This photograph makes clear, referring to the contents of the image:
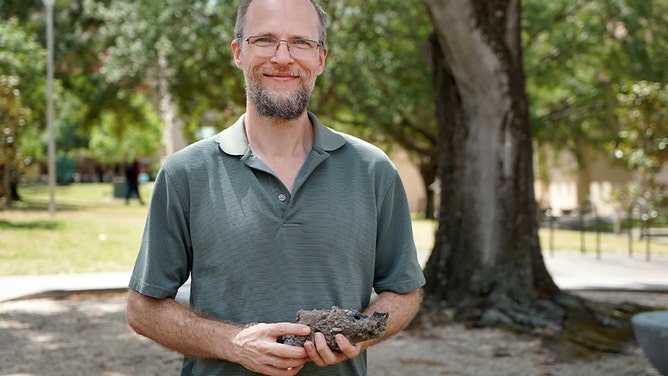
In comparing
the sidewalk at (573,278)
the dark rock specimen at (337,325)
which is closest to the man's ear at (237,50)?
the dark rock specimen at (337,325)

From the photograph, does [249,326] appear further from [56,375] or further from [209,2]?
[209,2]

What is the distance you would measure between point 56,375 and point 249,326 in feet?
17.7

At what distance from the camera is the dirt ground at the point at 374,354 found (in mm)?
7262

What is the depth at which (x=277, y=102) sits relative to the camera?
Result: 2.20 m

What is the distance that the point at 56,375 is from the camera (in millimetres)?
6961

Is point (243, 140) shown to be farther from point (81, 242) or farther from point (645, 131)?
point (81, 242)

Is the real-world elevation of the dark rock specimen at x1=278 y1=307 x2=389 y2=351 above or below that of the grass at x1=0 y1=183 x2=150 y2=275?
above

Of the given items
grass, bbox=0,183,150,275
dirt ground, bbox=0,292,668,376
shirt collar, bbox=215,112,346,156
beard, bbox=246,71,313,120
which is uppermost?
beard, bbox=246,71,313,120

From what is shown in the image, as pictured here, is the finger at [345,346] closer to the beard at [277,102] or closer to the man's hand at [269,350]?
the man's hand at [269,350]

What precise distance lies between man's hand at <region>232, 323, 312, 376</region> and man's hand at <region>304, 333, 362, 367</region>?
0.02m

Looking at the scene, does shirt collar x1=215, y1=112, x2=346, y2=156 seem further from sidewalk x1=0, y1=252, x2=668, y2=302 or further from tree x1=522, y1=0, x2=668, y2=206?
tree x1=522, y1=0, x2=668, y2=206

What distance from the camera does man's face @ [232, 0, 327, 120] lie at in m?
2.20

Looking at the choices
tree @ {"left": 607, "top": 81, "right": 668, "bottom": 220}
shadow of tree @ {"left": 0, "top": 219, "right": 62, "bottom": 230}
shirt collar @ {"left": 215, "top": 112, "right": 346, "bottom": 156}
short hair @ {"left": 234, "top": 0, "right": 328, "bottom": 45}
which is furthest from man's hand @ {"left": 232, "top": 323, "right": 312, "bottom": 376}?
shadow of tree @ {"left": 0, "top": 219, "right": 62, "bottom": 230}

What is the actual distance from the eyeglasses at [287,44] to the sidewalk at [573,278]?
8.86 metres
